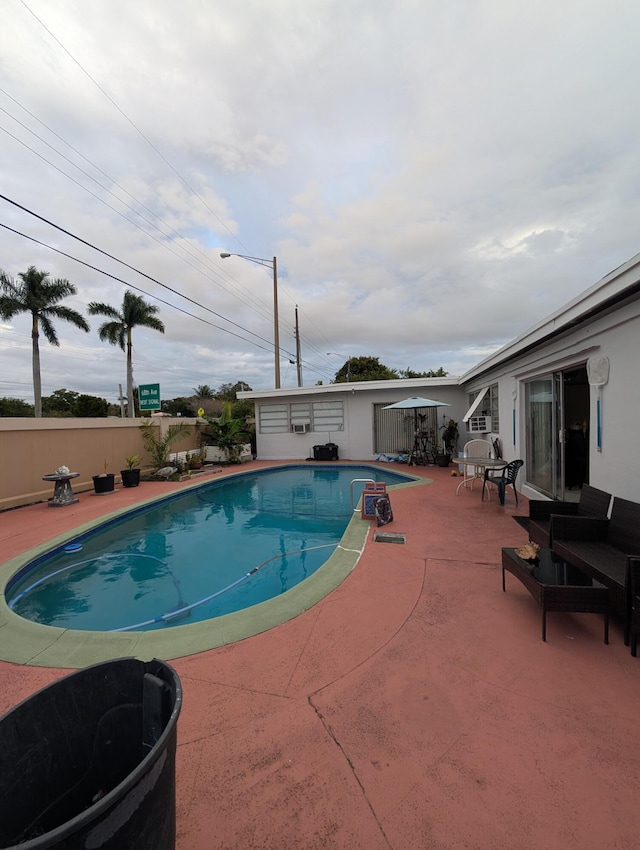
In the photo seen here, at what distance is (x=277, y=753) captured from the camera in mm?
1902

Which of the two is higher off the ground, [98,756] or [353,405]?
[353,405]

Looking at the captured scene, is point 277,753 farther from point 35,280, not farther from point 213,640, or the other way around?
point 35,280

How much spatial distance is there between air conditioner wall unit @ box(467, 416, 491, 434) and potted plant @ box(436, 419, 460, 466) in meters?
1.42

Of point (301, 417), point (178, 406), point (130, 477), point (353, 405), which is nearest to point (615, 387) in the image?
point (353, 405)

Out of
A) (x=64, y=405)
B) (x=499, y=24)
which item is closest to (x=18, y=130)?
(x=499, y=24)

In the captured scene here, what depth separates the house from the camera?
13.2ft

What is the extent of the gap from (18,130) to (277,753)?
9.95 meters

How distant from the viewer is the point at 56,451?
9.55m

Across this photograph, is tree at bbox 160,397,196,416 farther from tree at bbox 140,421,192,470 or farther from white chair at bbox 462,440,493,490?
white chair at bbox 462,440,493,490

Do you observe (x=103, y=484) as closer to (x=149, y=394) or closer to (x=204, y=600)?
(x=149, y=394)

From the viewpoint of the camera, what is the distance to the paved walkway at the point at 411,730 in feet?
5.05

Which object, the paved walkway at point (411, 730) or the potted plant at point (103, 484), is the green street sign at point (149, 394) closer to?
the potted plant at point (103, 484)

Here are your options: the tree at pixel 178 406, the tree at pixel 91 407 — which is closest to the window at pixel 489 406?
the tree at pixel 91 407

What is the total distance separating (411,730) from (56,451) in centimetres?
1076
